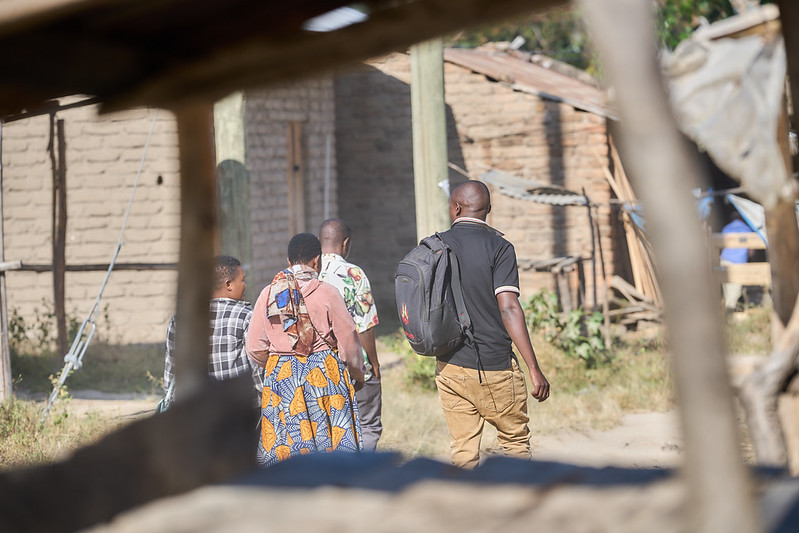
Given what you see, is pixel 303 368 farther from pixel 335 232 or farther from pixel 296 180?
pixel 296 180

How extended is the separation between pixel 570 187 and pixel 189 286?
8292mm

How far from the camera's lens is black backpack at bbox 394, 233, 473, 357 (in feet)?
14.9

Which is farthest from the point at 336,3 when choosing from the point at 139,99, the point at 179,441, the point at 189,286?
the point at 179,441

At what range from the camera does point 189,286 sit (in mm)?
2131

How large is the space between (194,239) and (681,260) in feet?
3.93

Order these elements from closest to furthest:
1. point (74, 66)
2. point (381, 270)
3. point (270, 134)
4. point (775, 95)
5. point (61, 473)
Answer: point (61, 473) < point (74, 66) < point (775, 95) < point (270, 134) < point (381, 270)

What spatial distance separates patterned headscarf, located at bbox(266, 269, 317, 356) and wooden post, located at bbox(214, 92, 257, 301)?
190cm

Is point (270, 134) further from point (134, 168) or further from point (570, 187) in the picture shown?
point (570, 187)

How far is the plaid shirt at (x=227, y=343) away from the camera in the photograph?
4.56m

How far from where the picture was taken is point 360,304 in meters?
5.15

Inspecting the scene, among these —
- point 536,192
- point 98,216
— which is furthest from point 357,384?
point 98,216

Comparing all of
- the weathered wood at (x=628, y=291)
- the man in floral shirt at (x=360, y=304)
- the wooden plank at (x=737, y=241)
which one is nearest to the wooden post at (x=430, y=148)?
the man in floral shirt at (x=360, y=304)

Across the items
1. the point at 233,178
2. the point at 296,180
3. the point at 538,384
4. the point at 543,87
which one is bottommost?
the point at 538,384

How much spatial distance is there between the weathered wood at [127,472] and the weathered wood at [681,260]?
1.01 meters
